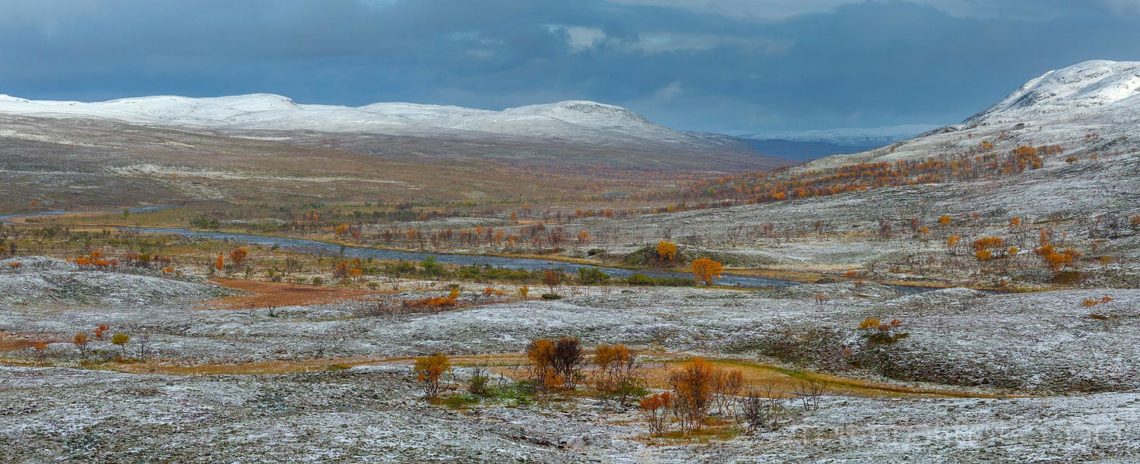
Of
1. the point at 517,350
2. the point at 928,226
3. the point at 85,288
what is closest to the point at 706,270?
the point at 517,350

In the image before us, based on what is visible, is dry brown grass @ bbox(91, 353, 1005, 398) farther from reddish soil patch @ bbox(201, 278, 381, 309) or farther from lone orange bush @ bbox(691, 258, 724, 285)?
lone orange bush @ bbox(691, 258, 724, 285)

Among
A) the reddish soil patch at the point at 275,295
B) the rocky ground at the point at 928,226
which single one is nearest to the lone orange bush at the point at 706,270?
the rocky ground at the point at 928,226

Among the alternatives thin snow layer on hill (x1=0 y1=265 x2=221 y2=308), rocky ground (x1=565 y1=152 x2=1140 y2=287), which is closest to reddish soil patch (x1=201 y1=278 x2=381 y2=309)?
thin snow layer on hill (x1=0 y1=265 x2=221 y2=308)

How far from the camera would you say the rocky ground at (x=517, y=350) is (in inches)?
906

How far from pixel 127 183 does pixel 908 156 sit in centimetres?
16991

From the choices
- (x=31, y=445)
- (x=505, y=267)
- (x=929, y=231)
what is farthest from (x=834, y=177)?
(x=31, y=445)

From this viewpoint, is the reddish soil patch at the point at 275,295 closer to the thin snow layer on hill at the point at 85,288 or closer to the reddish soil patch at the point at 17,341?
the thin snow layer on hill at the point at 85,288

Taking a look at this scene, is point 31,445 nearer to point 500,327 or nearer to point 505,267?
point 500,327

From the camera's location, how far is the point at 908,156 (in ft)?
623

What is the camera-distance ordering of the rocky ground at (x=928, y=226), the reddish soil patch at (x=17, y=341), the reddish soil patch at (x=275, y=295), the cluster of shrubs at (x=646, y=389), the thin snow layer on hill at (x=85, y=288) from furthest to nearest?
1. the rocky ground at (x=928, y=226)
2. the reddish soil patch at (x=275, y=295)
3. the thin snow layer on hill at (x=85, y=288)
4. the reddish soil patch at (x=17, y=341)
5. the cluster of shrubs at (x=646, y=389)

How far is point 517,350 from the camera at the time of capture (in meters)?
46.2

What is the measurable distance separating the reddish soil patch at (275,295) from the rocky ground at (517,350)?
7.33 feet

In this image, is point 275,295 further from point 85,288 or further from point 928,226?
point 928,226

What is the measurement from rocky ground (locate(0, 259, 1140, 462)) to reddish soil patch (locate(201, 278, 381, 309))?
223cm
